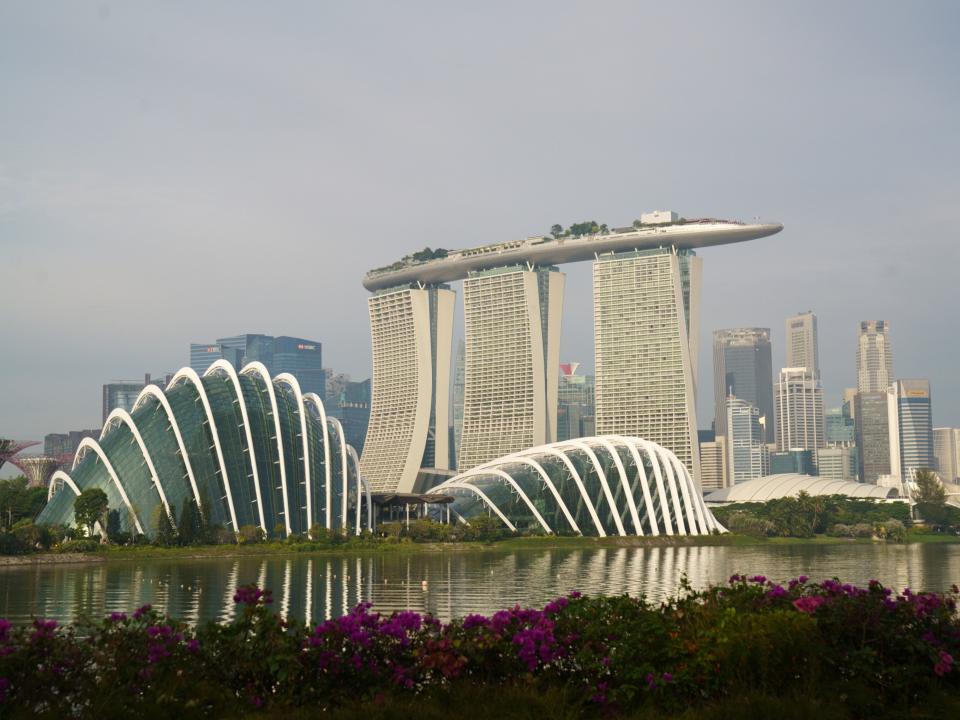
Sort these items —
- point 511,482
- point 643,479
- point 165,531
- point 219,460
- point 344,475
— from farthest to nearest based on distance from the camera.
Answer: point 511,482, point 643,479, point 344,475, point 219,460, point 165,531

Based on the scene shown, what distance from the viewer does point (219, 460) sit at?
122 m

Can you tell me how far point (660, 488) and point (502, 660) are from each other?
13451 cm

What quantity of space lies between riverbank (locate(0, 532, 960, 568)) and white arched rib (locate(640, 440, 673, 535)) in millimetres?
5576

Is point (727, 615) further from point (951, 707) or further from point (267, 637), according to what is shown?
point (267, 637)

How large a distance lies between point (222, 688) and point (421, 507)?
455 ft

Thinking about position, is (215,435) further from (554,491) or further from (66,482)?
(554,491)

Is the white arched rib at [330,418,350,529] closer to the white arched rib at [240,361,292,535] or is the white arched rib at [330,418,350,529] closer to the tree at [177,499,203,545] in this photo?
the white arched rib at [240,361,292,535]

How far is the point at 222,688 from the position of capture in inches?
687

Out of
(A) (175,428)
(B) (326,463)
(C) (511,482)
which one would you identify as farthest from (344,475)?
(C) (511,482)

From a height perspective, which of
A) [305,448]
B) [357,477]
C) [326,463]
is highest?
[305,448]

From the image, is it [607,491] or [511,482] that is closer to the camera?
[607,491]

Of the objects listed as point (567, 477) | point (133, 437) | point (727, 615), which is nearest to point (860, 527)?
point (567, 477)

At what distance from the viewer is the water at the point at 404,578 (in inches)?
2052

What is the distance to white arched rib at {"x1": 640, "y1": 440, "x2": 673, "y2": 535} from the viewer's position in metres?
149
